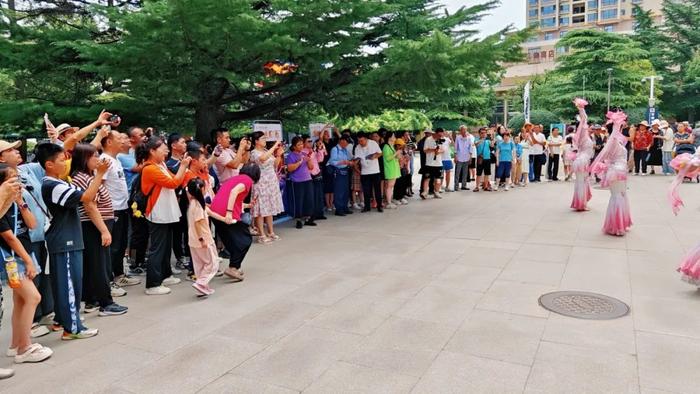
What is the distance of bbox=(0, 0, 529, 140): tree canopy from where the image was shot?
24.2 ft

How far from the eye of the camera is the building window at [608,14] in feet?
273

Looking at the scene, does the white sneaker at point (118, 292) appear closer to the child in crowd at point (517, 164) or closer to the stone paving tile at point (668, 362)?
the stone paving tile at point (668, 362)

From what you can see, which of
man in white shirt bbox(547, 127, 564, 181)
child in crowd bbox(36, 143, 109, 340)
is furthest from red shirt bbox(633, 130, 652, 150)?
child in crowd bbox(36, 143, 109, 340)

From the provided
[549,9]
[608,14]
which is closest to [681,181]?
[608,14]

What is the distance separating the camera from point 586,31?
118ft

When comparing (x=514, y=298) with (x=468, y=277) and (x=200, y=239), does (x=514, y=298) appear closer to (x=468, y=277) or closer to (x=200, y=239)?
(x=468, y=277)

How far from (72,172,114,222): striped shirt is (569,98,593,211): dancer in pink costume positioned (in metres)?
7.53

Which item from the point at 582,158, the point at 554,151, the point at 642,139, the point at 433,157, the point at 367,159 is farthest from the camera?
the point at 642,139

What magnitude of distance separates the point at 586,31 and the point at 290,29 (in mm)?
34576

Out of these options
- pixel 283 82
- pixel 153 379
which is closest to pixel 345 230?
pixel 283 82

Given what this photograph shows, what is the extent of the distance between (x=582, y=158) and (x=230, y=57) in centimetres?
661

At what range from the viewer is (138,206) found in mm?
5613

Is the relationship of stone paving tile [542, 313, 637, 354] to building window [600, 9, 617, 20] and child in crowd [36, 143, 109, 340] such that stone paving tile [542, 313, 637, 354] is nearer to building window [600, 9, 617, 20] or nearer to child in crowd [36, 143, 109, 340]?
child in crowd [36, 143, 109, 340]

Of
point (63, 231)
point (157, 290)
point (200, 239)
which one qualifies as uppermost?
point (63, 231)
